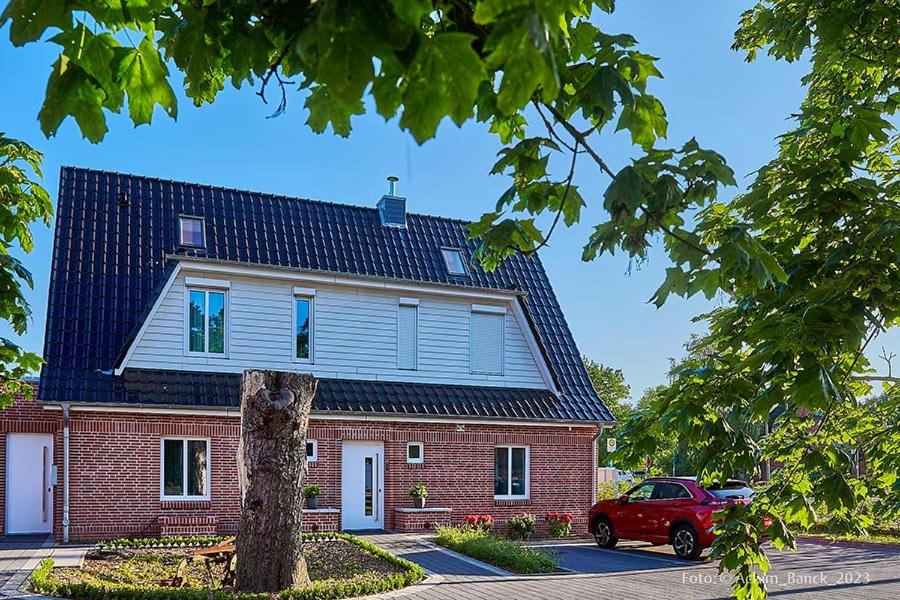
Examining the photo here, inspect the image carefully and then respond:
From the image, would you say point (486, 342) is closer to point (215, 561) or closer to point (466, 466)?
point (466, 466)

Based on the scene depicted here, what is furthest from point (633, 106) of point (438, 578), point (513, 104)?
point (438, 578)

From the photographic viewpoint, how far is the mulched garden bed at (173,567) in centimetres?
1177

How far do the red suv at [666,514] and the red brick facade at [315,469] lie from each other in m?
1.96

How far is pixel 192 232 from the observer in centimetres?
1925

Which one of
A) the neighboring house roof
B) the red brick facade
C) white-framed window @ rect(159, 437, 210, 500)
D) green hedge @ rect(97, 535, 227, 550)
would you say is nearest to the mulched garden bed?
green hedge @ rect(97, 535, 227, 550)

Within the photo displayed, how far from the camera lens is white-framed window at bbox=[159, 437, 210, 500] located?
16891mm

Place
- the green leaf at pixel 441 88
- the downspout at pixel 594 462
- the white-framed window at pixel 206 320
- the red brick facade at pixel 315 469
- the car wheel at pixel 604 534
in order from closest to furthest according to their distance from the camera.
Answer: the green leaf at pixel 441 88 < the red brick facade at pixel 315 469 < the white-framed window at pixel 206 320 < the car wheel at pixel 604 534 < the downspout at pixel 594 462

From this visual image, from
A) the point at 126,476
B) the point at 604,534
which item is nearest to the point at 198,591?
the point at 126,476

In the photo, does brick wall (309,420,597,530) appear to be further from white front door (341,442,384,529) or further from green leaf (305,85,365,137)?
green leaf (305,85,365,137)

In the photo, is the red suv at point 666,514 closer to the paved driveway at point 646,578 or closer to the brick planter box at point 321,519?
the paved driveway at point 646,578

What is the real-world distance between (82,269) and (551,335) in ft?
38.7

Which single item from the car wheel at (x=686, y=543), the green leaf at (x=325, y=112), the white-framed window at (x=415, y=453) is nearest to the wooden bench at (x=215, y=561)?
the white-framed window at (x=415, y=453)

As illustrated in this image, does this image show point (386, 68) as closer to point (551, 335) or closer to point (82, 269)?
point (82, 269)

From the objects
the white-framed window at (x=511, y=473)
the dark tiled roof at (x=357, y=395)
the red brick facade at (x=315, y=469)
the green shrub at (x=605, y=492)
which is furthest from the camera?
the green shrub at (x=605, y=492)
